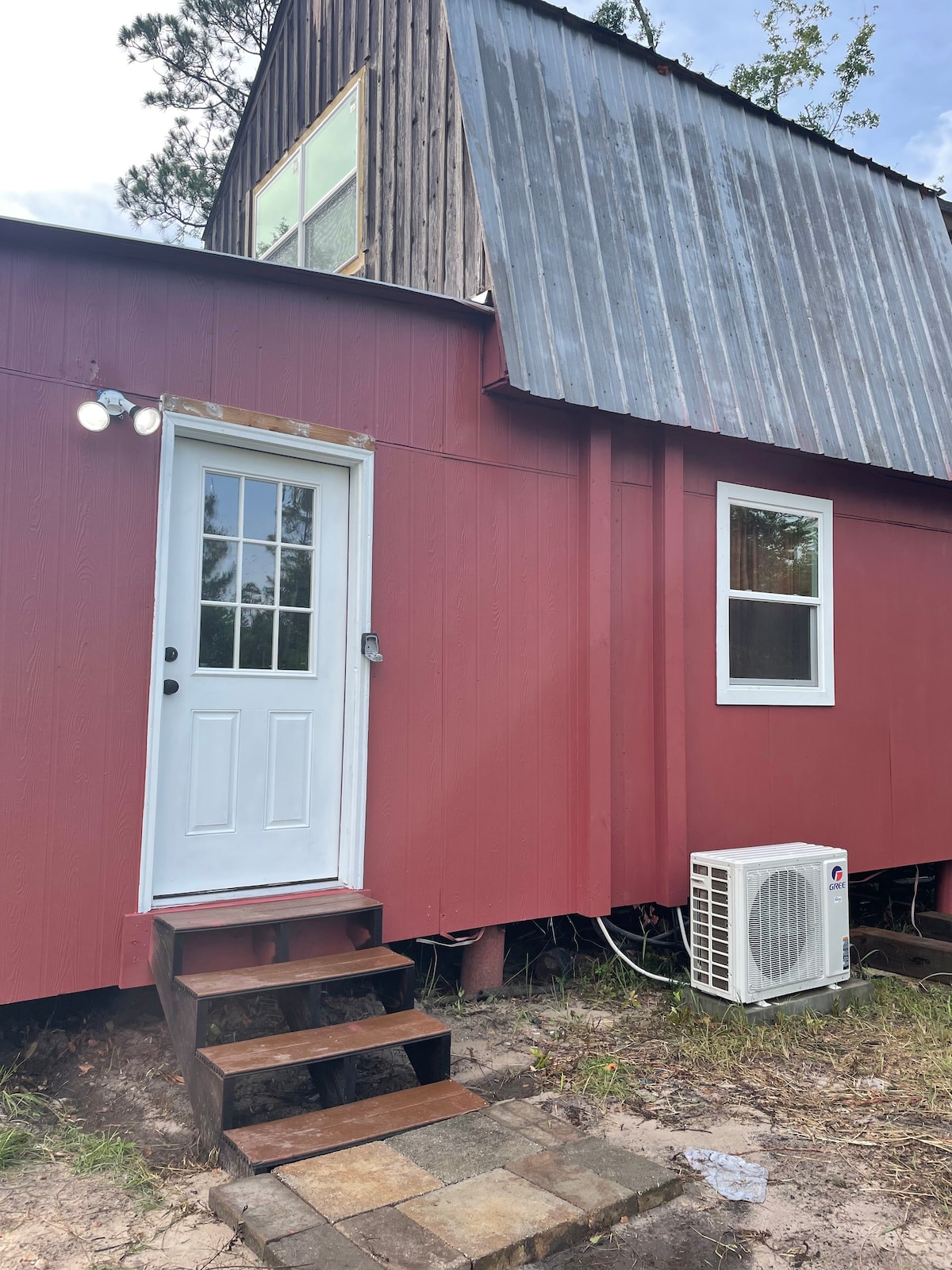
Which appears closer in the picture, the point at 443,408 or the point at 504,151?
the point at 443,408

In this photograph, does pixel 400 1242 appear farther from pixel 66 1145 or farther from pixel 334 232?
pixel 334 232

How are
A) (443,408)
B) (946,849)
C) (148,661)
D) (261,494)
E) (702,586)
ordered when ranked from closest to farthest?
(148,661), (261,494), (443,408), (702,586), (946,849)

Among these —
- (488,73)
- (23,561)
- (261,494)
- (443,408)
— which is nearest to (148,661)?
(23,561)

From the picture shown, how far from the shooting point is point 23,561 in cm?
337

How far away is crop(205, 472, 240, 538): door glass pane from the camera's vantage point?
153 inches

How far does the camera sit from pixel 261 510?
4027 mm

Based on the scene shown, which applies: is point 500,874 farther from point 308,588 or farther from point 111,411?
point 111,411

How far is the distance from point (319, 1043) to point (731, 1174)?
4.49 feet

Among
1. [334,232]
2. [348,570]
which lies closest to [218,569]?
[348,570]

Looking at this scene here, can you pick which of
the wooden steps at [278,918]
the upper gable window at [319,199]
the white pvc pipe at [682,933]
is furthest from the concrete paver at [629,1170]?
the upper gable window at [319,199]

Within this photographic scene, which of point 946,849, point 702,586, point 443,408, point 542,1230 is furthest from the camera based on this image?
point 946,849

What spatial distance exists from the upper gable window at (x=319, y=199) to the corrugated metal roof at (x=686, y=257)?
1.72m

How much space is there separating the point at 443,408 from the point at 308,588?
1.09 meters

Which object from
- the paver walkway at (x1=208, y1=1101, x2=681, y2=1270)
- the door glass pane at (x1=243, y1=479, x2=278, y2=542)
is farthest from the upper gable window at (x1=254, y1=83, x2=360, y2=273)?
the paver walkway at (x1=208, y1=1101, x2=681, y2=1270)
